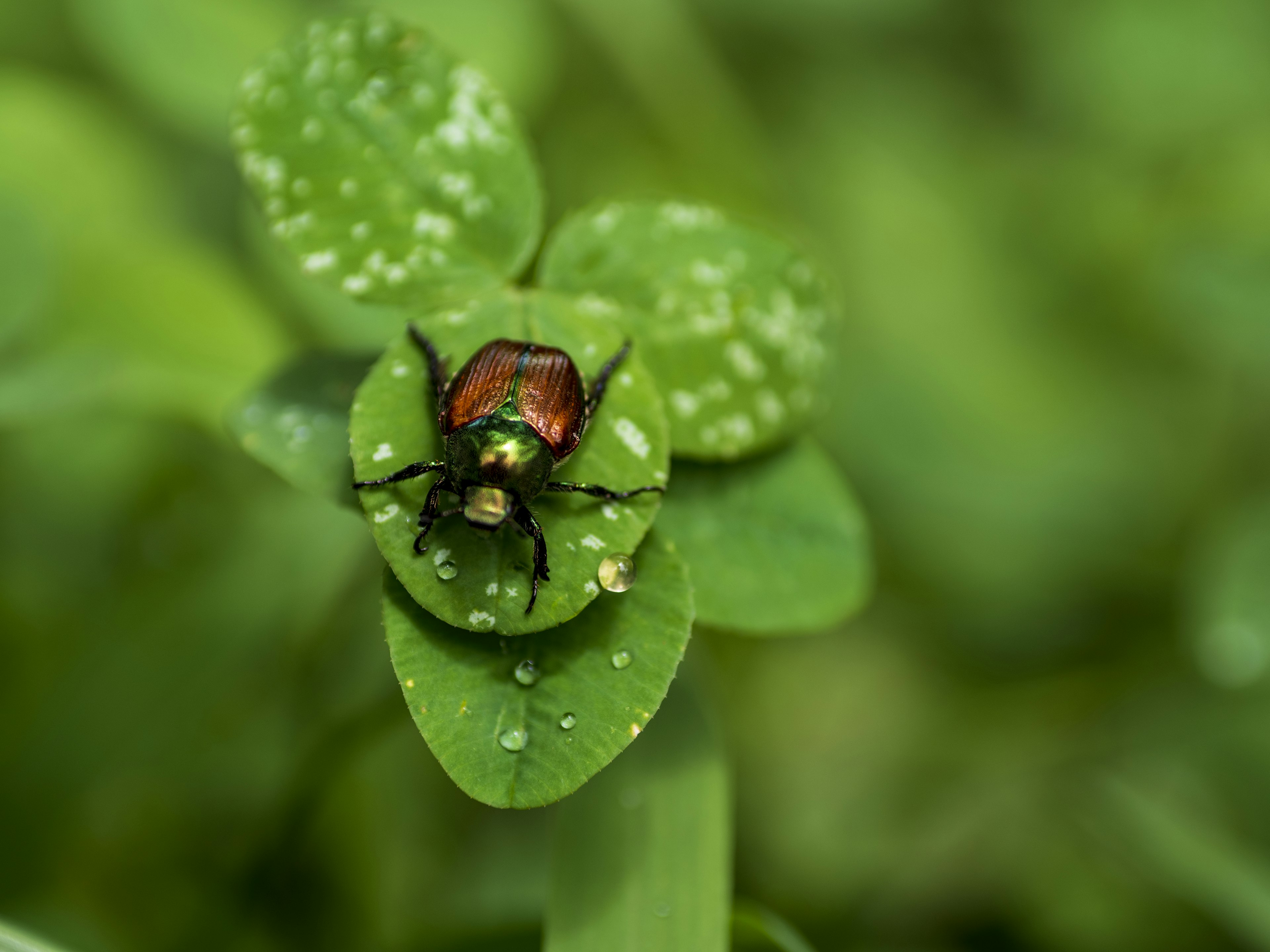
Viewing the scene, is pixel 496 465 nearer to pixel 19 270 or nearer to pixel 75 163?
pixel 19 270

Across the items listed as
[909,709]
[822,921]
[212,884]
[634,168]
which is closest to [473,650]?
[212,884]

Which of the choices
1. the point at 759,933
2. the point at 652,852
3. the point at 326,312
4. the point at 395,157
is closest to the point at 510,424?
the point at 395,157

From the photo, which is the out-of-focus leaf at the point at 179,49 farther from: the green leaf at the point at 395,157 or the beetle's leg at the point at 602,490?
the beetle's leg at the point at 602,490

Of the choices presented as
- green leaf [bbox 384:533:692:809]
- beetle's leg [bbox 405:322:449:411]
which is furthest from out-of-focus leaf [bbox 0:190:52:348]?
green leaf [bbox 384:533:692:809]

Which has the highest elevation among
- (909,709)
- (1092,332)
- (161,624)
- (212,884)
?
(161,624)

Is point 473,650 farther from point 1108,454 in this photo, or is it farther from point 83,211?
Result: point 1108,454

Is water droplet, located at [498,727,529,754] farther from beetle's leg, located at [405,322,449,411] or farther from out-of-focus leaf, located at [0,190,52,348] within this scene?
out-of-focus leaf, located at [0,190,52,348]
